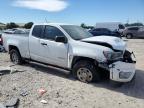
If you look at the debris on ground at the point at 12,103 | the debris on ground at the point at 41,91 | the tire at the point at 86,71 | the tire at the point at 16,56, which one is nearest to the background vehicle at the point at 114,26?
the tire at the point at 16,56

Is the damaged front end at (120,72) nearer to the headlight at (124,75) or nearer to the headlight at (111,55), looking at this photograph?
the headlight at (124,75)

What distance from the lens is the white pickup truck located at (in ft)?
21.4

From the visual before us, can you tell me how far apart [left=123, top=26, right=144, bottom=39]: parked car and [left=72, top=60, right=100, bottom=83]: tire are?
22724 millimetres

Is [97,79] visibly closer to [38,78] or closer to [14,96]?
[38,78]

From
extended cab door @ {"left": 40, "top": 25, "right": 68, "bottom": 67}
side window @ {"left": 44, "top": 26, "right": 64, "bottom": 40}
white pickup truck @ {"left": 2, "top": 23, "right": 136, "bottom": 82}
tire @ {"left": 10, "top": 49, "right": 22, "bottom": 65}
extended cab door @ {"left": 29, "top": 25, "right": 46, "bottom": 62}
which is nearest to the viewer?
white pickup truck @ {"left": 2, "top": 23, "right": 136, "bottom": 82}

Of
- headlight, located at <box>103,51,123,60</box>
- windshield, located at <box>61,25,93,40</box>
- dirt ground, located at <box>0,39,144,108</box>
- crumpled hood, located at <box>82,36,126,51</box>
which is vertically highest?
windshield, located at <box>61,25,93,40</box>

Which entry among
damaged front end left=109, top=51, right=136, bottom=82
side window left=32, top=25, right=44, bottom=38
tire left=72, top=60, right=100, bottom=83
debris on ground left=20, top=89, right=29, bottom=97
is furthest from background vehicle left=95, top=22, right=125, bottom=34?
debris on ground left=20, top=89, right=29, bottom=97

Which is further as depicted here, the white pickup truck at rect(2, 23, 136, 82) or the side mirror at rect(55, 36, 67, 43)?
the side mirror at rect(55, 36, 67, 43)

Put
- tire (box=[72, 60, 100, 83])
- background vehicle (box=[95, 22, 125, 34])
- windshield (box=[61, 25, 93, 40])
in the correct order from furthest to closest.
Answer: background vehicle (box=[95, 22, 125, 34]), windshield (box=[61, 25, 93, 40]), tire (box=[72, 60, 100, 83])

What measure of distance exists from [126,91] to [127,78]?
1.19 ft

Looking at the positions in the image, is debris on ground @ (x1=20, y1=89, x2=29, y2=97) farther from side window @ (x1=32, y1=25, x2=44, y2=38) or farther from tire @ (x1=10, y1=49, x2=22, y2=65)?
tire @ (x1=10, y1=49, x2=22, y2=65)

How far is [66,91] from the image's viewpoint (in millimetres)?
6262

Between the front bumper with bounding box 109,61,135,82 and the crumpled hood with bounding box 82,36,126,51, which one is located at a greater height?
the crumpled hood with bounding box 82,36,126,51

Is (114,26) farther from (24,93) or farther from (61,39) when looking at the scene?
(24,93)
